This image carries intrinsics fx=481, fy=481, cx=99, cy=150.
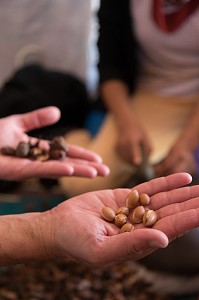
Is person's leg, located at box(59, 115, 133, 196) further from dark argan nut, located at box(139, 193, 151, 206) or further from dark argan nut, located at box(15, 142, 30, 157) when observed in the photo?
dark argan nut, located at box(139, 193, 151, 206)

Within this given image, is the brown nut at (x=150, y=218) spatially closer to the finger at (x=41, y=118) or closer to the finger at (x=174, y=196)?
the finger at (x=174, y=196)

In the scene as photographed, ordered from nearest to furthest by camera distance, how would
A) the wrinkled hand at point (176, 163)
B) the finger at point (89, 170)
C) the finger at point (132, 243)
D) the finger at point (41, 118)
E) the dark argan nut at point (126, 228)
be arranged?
the finger at point (132, 243)
the dark argan nut at point (126, 228)
the finger at point (89, 170)
the finger at point (41, 118)
the wrinkled hand at point (176, 163)

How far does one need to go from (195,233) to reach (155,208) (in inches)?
18.9

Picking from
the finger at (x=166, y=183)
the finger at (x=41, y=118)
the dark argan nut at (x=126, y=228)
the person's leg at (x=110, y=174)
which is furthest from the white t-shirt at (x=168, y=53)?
the dark argan nut at (x=126, y=228)

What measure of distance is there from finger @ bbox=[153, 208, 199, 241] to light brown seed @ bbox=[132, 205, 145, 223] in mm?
53

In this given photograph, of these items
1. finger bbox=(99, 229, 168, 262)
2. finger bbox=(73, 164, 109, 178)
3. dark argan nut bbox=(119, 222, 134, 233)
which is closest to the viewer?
finger bbox=(99, 229, 168, 262)

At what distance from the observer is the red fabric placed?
1.42 m

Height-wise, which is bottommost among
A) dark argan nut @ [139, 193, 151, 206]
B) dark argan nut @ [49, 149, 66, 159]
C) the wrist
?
the wrist

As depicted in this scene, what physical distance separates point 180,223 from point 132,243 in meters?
0.09

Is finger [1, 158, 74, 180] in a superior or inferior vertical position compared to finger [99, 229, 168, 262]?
inferior

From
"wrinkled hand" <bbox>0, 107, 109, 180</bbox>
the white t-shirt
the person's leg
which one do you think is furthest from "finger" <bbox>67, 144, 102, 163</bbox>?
the white t-shirt

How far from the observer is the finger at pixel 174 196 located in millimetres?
854

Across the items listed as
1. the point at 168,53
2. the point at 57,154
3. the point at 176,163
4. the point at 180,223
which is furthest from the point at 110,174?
the point at 180,223

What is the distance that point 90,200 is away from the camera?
92 cm
